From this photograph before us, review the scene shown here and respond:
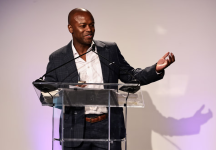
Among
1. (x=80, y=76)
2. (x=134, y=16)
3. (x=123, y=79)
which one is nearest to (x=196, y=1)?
(x=134, y=16)

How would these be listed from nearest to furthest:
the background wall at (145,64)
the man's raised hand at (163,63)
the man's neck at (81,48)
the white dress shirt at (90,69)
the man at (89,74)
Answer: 1. the man at (89,74)
2. the man's raised hand at (163,63)
3. the white dress shirt at (90,69)
4. the man's neck at (81,48)
5. the background wall at (145,64)

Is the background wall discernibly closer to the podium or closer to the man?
the man

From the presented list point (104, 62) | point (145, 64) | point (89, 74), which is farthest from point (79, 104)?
point (145, 64)

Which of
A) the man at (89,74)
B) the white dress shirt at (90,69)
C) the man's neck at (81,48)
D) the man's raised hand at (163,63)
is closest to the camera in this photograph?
the man at (89,74)

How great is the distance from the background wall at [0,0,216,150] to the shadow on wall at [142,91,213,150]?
0.01 metres

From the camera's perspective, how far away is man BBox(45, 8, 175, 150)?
6.42 feet

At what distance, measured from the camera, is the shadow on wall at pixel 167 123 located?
3389mm

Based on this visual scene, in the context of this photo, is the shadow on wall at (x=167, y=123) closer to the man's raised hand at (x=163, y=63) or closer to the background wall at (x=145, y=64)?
the background wall at (x=145, y=64)

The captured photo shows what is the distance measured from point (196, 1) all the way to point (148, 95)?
1179mm

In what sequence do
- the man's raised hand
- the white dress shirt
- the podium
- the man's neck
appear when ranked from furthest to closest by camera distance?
the man's neck
the white dress shirt
the man's raised hand
the podium

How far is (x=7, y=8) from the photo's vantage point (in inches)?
139

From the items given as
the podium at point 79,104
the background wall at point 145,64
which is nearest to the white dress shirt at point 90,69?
the podium at point 79,104

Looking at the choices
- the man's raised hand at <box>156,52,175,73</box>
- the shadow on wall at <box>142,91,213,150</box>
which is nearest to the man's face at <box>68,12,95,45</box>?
the man's raised hand at <box>156,52,175,73</box>

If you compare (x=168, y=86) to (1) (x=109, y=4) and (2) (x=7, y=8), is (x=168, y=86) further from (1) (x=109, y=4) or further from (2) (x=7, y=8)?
(2) (x=7, y=8)
